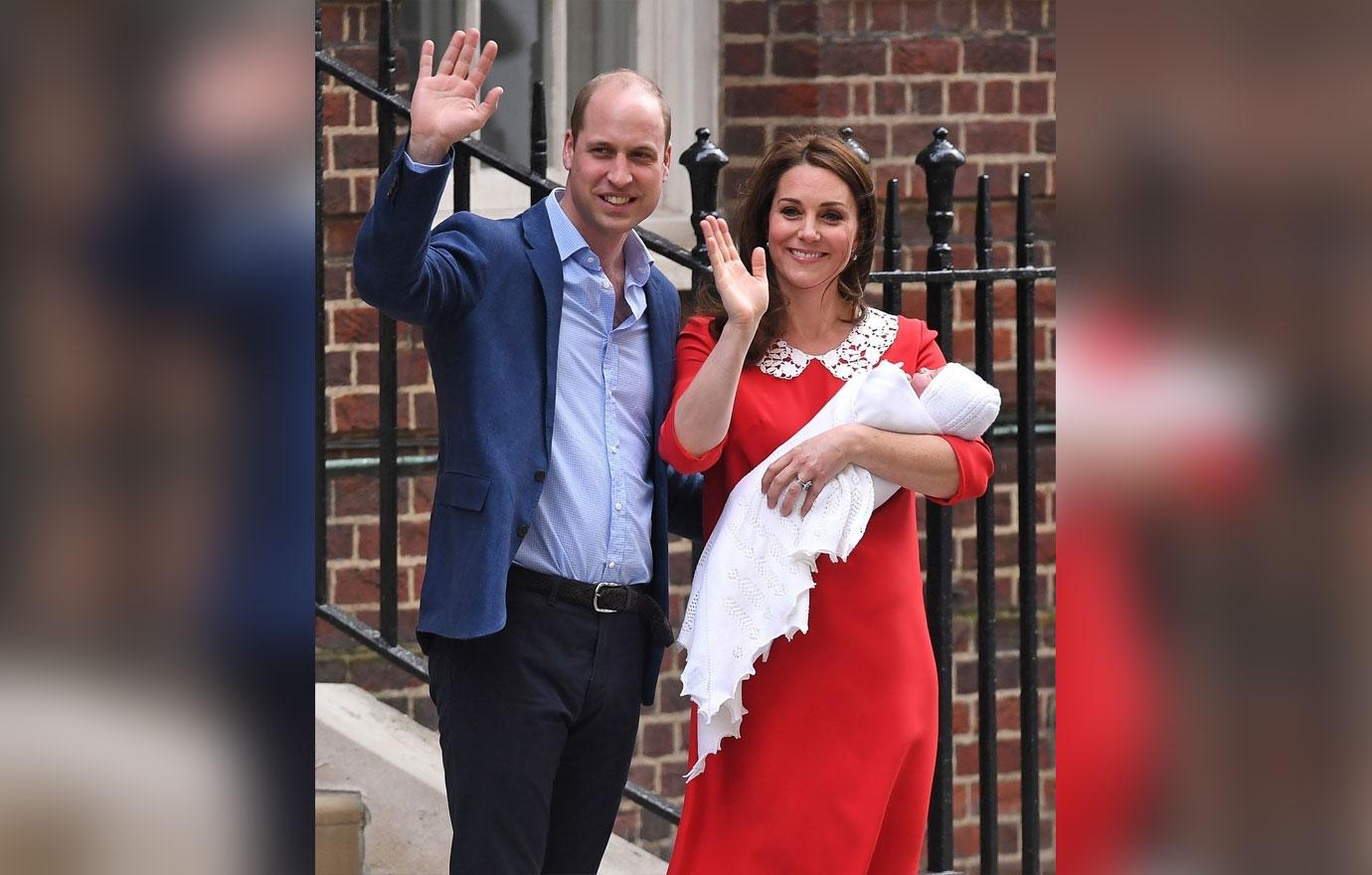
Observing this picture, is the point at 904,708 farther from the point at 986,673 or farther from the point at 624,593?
the point at 986,673

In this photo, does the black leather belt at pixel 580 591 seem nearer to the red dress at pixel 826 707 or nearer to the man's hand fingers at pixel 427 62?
the red dress at pixel 826 707

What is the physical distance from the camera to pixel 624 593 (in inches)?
90.9

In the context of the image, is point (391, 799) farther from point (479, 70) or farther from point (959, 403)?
point (479, 70)

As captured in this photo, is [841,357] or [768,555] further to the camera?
[841,357]

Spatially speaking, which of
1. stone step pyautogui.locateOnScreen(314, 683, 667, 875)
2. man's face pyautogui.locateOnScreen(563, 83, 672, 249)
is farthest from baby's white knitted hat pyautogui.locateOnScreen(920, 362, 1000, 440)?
stone step pyautogui.locateOnScreen(314, 683, 667, 875)

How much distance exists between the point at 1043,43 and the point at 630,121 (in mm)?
2597

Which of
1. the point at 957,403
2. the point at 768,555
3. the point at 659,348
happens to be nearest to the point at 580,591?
the point at 768,555

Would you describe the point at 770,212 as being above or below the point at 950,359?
above

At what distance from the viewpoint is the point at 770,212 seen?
2.42 m

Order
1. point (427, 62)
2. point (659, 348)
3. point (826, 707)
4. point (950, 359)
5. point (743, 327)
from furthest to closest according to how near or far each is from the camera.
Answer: point (950, 359) < point (659, 348) < point (826, 707) < point (743, 327) < point (427, 62)

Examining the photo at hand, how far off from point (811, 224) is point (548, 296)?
0.42 meters
